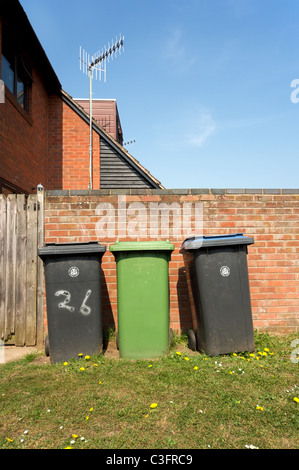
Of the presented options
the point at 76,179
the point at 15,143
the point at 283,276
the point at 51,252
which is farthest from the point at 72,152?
the point at 283,276

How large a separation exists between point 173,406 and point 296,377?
1.34 meters

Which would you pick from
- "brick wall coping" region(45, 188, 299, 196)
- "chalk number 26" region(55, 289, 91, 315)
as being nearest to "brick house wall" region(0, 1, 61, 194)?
"brick wall coping" region(45, 188, 299, 196)

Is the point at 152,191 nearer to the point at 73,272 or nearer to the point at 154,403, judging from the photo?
the point at 73,272

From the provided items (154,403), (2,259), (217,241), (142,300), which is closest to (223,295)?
(217,241)

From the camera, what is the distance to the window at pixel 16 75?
6.34 metres

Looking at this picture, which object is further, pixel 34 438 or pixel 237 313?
pixel 237 313

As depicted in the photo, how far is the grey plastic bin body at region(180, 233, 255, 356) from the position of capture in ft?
11.5

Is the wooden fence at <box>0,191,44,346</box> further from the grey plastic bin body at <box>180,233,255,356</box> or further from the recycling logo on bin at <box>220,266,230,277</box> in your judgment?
the recycling logo on bin at <box>220,266,230,277</box>

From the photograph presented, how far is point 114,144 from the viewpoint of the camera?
A: 913cm

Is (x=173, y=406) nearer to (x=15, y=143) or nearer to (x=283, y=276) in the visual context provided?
(x=283, y=276)

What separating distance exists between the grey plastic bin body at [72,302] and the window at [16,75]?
180 inches

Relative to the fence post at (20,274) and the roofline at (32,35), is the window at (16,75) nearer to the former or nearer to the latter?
the roofline at (32,35)

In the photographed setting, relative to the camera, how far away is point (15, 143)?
6.56 metres

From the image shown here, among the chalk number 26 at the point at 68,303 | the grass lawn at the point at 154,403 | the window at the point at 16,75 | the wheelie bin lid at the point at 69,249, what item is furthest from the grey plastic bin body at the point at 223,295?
the window at the point at 16,75
